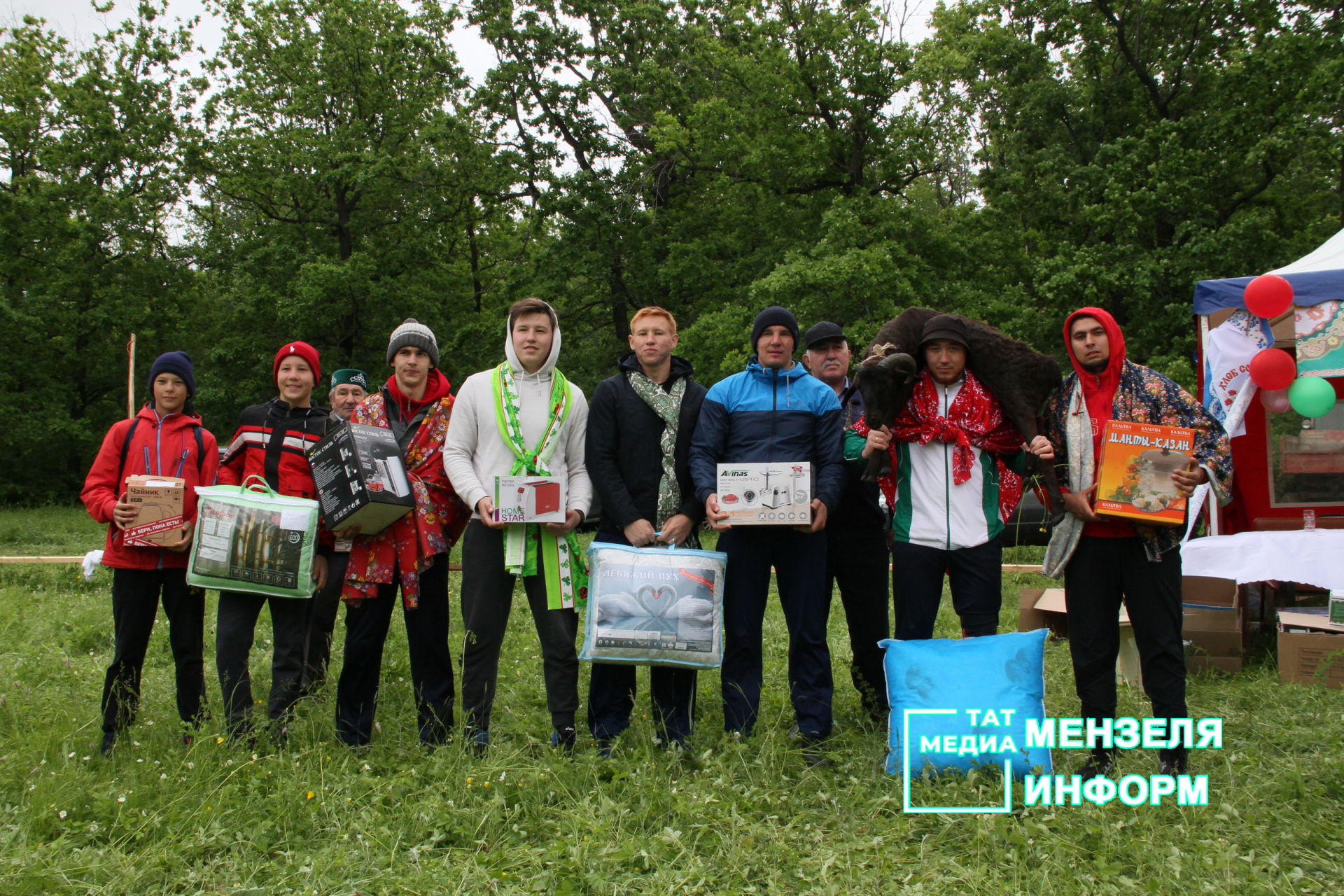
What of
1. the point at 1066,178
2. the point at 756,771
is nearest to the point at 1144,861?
the point at 756,771

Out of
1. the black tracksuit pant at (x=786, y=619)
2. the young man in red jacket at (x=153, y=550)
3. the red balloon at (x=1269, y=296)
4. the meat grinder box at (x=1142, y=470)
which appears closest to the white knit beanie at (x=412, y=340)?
the young man in red jacket at (x=153, y=550)

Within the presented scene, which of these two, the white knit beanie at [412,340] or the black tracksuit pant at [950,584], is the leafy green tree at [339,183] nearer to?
the white knit beanie at [412,340]

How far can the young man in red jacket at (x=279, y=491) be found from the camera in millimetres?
4168

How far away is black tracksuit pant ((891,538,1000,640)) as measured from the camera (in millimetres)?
3975

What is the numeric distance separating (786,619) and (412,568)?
1677mm

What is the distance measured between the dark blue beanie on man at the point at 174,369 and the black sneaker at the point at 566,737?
7.65 ft

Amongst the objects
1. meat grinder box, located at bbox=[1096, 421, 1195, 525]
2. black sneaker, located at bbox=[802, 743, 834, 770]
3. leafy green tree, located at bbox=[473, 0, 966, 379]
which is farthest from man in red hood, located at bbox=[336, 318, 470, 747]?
leafy green tree, located at bbox=[473, 0, 966, 379]

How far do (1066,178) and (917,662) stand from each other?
17.1 metres

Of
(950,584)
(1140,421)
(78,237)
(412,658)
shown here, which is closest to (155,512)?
(412,658)

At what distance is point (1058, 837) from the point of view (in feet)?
10.3

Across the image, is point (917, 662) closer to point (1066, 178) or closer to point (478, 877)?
point (478, 877)

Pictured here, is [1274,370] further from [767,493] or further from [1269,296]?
[767,493]

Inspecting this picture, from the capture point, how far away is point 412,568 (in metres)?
4.15

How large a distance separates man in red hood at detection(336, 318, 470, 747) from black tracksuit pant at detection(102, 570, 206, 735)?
0.70m
